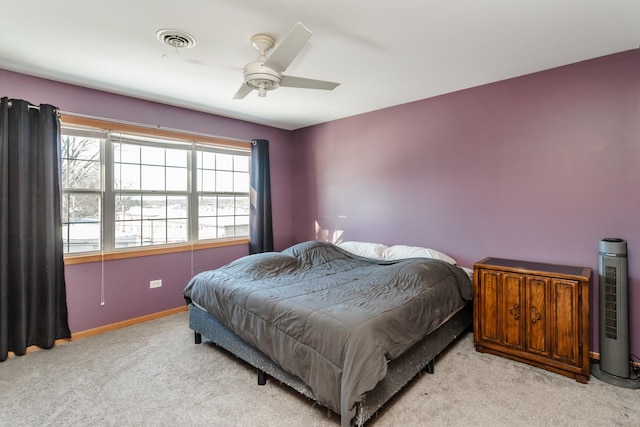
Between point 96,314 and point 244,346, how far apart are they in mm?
1907

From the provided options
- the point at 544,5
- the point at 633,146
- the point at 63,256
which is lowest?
the point at 63,256

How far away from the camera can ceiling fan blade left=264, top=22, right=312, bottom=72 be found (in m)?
1.74

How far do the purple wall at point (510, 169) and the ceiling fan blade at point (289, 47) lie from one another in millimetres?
2168

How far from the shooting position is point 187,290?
3066 mm

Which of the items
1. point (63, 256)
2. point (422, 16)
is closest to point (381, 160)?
point (422, 16)

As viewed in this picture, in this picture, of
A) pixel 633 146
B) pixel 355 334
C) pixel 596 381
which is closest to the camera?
pixel 355 334

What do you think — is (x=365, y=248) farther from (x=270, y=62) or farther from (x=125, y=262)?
(x=125, y=262)

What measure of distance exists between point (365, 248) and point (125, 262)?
273 cm

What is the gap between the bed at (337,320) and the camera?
5.90ft

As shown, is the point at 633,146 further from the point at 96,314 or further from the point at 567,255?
the point at 96,314

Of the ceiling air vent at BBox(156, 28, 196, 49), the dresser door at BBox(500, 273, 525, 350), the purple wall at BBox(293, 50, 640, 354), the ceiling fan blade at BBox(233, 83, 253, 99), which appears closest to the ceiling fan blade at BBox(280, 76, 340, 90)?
the ceiling fan blade at BBox(233, 83, 253, 99)

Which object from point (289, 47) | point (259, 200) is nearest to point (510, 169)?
point (289, 47)

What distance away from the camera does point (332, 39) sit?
2303 millimetres

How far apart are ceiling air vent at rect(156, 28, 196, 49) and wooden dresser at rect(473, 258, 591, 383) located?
297 centimetres
